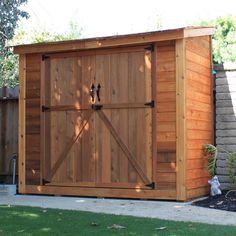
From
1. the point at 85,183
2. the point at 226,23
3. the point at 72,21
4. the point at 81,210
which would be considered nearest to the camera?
the point at 81,210

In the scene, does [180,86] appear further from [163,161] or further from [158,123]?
[163,161]

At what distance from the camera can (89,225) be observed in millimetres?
6047

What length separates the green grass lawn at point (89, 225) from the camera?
5598 mm

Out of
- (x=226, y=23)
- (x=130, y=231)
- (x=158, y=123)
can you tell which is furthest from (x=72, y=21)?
(x=130, y=231)

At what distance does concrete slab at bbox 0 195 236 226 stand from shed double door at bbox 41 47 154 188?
17.3 inches

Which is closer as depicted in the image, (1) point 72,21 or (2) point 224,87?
(2) point 224,87

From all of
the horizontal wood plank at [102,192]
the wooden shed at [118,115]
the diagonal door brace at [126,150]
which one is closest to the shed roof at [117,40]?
the wooden shed at [118,115]

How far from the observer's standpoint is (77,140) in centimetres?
907

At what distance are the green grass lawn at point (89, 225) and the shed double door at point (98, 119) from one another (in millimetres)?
1842

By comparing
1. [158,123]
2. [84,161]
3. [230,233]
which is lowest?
[230,233]

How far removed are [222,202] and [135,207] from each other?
1.39 m

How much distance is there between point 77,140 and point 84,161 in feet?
1.25

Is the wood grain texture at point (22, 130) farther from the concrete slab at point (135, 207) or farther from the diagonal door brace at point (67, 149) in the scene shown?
the diagonal door brace at point (67, 149)

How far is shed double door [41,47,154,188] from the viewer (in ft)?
28.2
